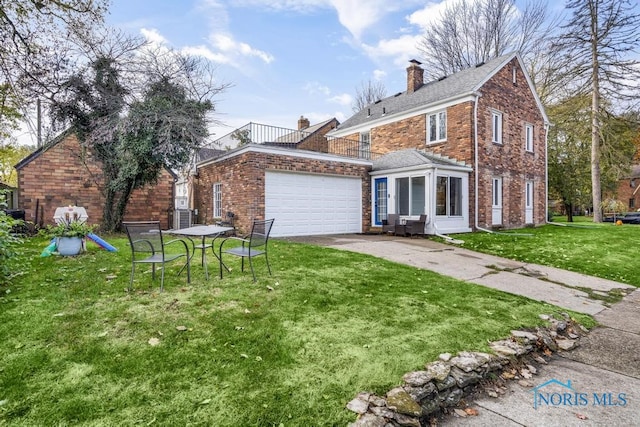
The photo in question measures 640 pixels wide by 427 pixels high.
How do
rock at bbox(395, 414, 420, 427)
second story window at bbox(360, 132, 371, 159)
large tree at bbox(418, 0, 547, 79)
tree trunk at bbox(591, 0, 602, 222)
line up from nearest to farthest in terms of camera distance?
1. rock at bbox(395, 414, 420, 427)
2. second story window at bbox(360, 132, 371, 159)
3. tree trunk at bbox(591, 0, 602, 222)
4. large tree at bbox(418, 0, 547, 79)

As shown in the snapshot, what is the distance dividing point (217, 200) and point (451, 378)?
39.1ft

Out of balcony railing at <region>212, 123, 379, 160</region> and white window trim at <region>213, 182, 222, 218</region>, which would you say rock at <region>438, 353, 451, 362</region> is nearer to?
balcony railing at <region>212, 123, 379, 160</region>

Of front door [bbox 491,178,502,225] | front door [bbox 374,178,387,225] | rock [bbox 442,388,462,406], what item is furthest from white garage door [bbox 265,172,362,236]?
rock [bbox 442,388,462,406]

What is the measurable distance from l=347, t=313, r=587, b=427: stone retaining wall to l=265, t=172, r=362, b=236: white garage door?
28.1 feet

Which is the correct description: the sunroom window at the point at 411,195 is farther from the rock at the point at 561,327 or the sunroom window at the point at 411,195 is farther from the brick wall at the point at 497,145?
the rock at the point at 561,327

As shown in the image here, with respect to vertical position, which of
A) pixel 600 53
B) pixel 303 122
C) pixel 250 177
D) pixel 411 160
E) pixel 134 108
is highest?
pixel 600 53

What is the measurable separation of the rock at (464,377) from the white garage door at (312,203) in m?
8.83

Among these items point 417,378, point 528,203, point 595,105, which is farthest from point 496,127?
point 417,378

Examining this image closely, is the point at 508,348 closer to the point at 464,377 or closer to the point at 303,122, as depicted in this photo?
the point at 464,377

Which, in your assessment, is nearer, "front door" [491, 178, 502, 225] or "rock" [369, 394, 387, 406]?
"rock" [369, 394, 387, 406]

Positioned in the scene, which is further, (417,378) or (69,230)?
(69,230)

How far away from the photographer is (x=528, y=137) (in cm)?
1705

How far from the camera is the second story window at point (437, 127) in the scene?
1439cm

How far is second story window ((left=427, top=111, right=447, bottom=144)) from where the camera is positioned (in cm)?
1439
